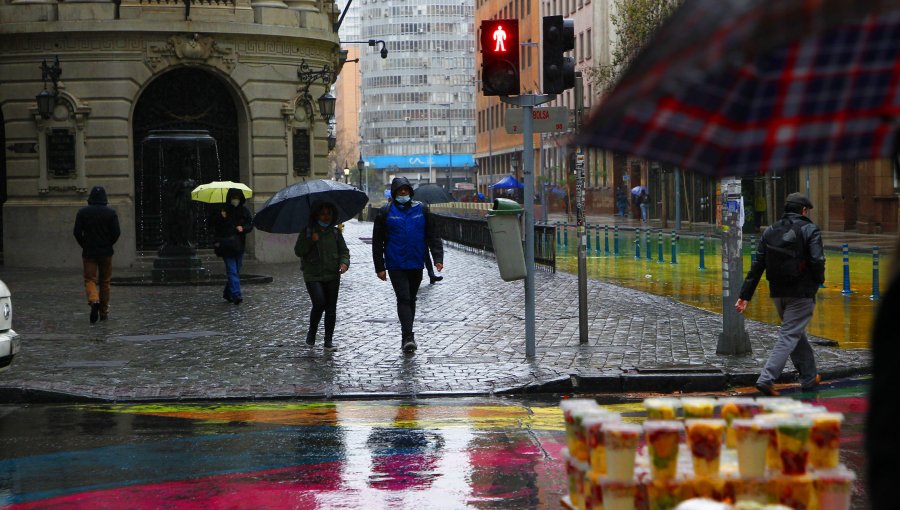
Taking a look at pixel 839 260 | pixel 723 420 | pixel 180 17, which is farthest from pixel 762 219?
pixel 723 420

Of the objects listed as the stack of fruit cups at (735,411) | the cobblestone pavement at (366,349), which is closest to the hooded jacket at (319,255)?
the cobblestone pavement at (366,349)

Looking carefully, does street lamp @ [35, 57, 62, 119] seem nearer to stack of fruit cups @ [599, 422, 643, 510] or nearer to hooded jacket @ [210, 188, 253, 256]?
hooded jacket @ [210, 188, 253, 256]

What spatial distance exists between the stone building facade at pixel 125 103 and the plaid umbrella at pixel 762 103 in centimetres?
2682

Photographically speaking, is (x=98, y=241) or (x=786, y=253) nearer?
(x=786, y=253)

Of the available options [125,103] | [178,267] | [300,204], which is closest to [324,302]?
[300,204]

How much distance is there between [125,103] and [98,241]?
12544mm

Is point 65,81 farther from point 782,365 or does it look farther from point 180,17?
point 782,365

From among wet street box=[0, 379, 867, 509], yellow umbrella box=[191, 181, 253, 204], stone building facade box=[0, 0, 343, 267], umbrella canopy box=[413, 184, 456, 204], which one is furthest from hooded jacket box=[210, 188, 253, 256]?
umbrella canopy box=[413, 184, 456, 204]

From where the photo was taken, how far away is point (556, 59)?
13.6 metres

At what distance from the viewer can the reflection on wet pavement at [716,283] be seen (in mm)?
16922

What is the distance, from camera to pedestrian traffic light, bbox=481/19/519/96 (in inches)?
508

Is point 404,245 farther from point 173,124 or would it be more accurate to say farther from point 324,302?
point 173,124

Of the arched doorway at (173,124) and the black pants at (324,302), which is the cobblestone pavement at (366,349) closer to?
the black pants at (324,302)

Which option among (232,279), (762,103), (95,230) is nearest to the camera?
(762,103)
